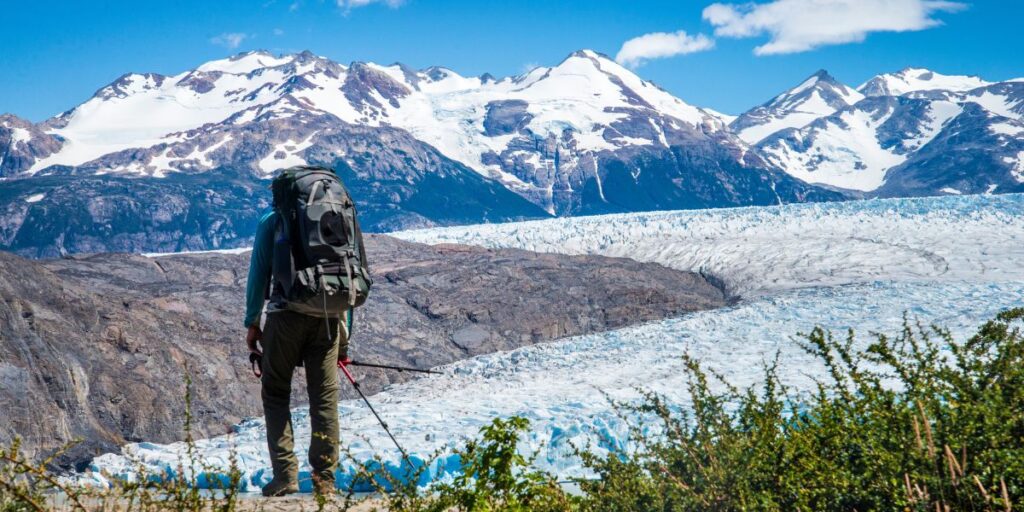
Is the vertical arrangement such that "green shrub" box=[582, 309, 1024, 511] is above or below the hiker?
below

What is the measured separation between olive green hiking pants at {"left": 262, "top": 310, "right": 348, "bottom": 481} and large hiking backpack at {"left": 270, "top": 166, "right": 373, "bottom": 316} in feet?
0.67

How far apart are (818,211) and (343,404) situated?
18.8 metres

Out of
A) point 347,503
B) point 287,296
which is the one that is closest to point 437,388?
point 287,296

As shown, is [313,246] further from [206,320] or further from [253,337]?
[206,320]

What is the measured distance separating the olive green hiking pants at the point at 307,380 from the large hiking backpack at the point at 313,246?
21 cm

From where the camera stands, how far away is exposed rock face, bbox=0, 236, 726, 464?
945 centimetres

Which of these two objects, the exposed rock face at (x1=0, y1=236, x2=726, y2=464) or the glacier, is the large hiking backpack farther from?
the exposed rock face at (x1=0, y1=236, x2=726, y2=464)

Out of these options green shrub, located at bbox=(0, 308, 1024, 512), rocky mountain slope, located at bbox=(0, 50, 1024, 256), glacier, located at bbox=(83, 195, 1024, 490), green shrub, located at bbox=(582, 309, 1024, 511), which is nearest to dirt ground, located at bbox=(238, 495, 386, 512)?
glacier, located at bbox=(83, 195, 1024, 490)

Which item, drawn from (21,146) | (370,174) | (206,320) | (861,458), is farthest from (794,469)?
(21,146)

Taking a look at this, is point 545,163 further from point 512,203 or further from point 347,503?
point 347,503

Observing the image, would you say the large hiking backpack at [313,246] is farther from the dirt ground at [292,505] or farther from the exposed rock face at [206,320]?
the exposed rock face at [206,320]

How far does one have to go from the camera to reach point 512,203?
163625 millimetres

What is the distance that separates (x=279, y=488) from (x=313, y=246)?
1409mm

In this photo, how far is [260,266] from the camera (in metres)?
4.60
